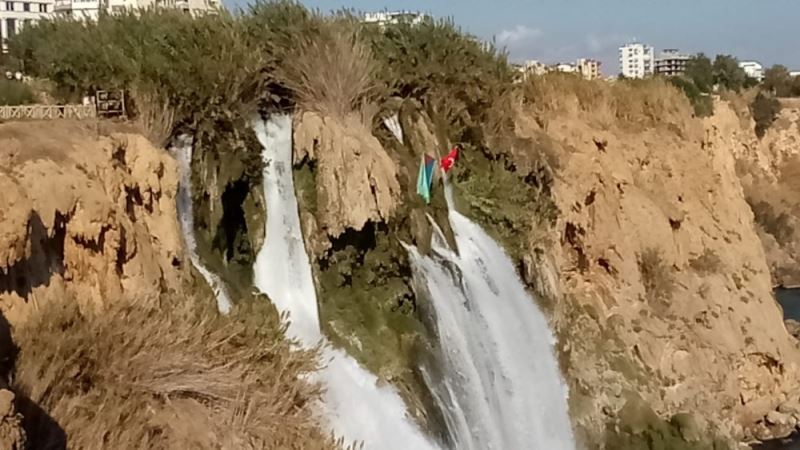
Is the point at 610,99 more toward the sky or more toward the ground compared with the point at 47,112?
more toward the ground

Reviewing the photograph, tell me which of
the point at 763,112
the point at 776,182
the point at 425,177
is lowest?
the point at 776,182

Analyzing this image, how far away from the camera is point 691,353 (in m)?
21.9

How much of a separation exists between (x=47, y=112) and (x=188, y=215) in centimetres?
197

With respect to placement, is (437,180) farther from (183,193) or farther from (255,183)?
(183,193)

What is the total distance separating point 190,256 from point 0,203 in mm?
3883

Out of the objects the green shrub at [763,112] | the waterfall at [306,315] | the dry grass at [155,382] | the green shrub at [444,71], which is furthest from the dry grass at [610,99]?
the green shrub at [763,112]

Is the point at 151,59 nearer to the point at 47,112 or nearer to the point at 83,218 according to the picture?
the point at 47,112

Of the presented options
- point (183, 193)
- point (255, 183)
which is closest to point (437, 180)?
point (255, 183)

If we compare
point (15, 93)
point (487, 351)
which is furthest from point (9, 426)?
point (487, 351)

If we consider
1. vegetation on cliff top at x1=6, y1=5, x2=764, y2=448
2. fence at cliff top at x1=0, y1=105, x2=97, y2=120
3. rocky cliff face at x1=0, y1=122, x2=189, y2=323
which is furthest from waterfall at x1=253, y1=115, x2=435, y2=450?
fence at cliff top at x1=0, y1=105, x2=97, y2=120

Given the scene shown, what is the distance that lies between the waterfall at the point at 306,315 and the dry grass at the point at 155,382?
51.7 inches

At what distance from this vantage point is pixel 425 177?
56.0ft

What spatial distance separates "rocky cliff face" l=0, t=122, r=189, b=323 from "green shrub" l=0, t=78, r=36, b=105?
2.10m

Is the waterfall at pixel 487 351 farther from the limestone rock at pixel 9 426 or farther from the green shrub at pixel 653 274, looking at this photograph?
the limestone rock at pixel 9 426
